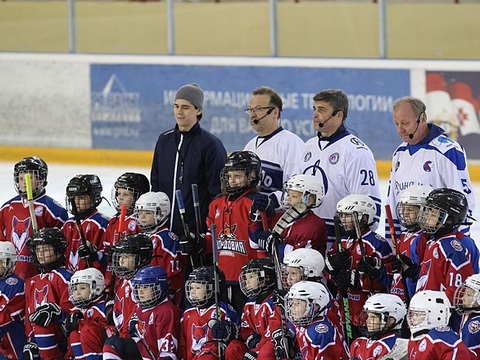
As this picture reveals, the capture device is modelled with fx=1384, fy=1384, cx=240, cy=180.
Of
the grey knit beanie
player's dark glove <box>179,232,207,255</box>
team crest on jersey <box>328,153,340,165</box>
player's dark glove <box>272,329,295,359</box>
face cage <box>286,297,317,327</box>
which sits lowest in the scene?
player's dark glove <box>272,329,295,359</box>

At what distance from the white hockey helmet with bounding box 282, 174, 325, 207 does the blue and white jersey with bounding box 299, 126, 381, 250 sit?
190 millimetres

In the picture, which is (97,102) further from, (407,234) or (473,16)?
(407,234)

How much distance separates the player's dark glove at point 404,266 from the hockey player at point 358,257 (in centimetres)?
14

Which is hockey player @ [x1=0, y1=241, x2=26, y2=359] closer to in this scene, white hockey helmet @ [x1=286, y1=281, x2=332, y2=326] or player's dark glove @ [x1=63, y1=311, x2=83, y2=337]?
player's dark glove @ [x1=63, y1=311, x2=83, y2=337]

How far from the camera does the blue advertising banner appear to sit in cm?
1346

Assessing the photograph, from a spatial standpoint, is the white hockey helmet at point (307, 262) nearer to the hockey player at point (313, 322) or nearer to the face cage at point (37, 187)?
the hockey player at point (313, 322)

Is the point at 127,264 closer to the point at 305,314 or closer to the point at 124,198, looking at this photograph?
the point at 124,198

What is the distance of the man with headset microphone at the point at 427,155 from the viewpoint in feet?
25.0

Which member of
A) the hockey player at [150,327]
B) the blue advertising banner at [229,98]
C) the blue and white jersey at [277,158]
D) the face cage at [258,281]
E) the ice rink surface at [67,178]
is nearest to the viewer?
the face cage at [258,281]

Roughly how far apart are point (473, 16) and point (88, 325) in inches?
257

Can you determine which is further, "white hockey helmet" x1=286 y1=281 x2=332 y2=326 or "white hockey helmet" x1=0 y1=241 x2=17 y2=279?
"white hockey helmet" x1=0 y1=241 x2=17 y2=279

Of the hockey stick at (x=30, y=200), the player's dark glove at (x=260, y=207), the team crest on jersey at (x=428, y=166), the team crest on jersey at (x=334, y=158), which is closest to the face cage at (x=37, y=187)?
the hockey stick at (x=30, y=200)

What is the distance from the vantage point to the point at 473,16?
43.1ft

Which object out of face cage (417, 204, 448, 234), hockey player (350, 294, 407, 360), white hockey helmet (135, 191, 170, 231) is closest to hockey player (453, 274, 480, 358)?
hockey player (350, 294, 407, 360)
